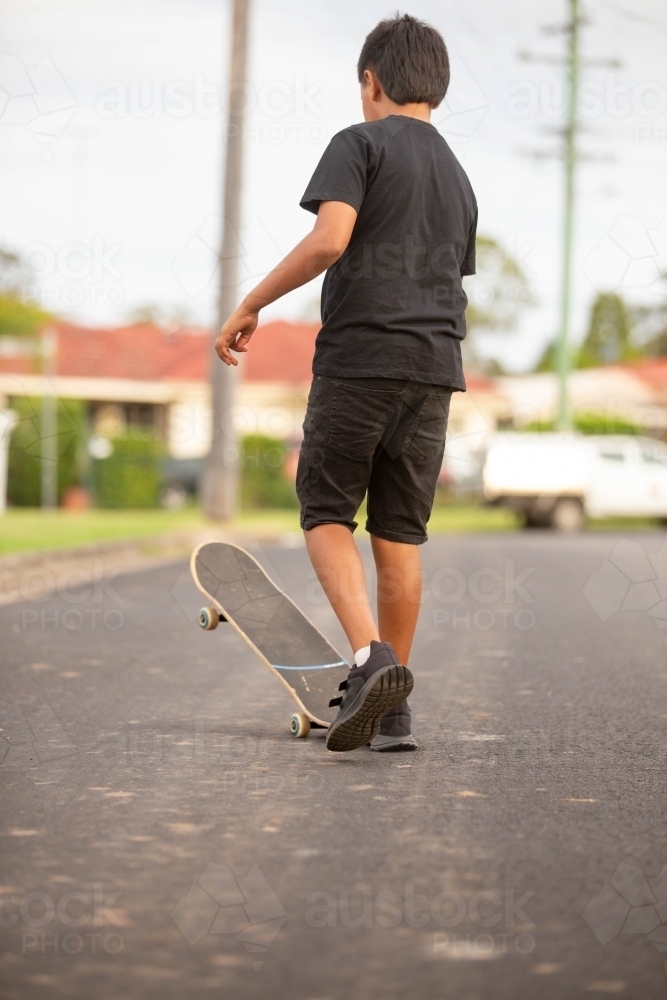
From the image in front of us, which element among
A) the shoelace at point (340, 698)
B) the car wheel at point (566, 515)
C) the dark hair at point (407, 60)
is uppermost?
the dark hair at point (407, 60)

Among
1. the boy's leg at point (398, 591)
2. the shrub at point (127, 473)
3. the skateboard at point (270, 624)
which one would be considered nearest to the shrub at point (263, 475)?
the shrub at point (127, 473)

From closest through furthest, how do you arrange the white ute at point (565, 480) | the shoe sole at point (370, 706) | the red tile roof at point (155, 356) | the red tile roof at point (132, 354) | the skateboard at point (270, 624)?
→ the shoe sole at point (370, 706) → the skateboard at point (270, 624) → the white ute at point (565, 480) → the red tile roof at point (132, 354) → the red tile roof at point (155, 356)

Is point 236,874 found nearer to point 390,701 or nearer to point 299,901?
point 299,901

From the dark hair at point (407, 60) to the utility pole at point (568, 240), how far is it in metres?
23.7

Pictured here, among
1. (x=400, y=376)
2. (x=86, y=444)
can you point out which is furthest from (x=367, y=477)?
(x=86, y=444)

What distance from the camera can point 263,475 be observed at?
26.2m

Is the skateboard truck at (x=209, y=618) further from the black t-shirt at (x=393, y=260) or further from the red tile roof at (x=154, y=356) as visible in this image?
the red tile roof at (x=154, y=356)

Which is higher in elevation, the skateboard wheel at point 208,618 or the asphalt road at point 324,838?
the skateboard wheel at point 208,618

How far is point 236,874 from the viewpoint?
2.68 metres

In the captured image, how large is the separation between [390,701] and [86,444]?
22036 millimetres

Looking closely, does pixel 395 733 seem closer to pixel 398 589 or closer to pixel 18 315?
pixel 398 589

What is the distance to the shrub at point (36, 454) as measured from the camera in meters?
24.0

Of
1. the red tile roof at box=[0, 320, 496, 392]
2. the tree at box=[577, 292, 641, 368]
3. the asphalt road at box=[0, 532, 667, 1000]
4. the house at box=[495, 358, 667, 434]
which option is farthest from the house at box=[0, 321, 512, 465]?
the tree at box=[577, 292, 641, 368]

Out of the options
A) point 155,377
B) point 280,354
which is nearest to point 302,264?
point 155,377
